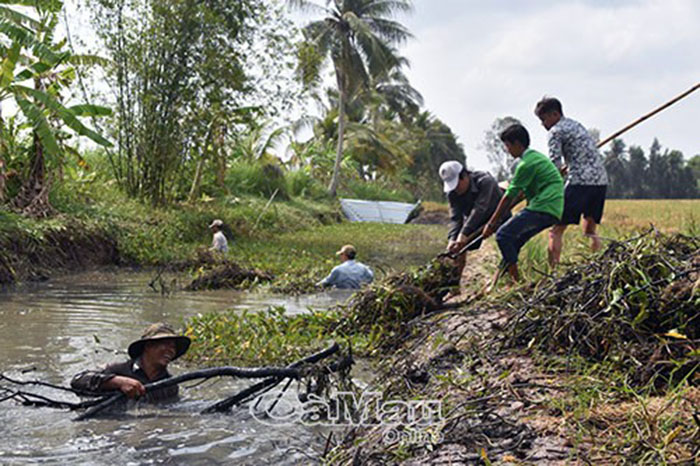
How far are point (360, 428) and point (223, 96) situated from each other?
17.3 m

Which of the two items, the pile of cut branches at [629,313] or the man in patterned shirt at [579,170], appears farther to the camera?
the man in patterned shirt at [579,170]

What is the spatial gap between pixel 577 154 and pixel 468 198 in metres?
1.28

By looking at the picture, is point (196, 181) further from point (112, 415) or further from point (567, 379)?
point (567, 379)

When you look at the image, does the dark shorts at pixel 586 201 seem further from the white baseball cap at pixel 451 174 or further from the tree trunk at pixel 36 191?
the tree trunk at pixel 36 191

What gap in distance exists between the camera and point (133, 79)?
18906 mm

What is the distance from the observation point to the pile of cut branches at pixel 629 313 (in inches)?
154

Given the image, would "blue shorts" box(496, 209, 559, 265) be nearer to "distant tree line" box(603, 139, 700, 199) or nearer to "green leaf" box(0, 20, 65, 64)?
"green leaf" box(0, 20, 65, 64)

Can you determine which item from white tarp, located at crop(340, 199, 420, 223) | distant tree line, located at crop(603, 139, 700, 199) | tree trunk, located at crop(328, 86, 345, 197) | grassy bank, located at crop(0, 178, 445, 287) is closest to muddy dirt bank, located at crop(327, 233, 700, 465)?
grassy bank, located at crop(0, 178, 445, 287)

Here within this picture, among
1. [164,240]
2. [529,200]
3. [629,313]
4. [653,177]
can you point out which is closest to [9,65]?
[164,240]

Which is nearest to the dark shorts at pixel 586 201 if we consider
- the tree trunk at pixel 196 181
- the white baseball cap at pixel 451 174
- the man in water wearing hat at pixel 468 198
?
the man in water wearing hat at pixel 468 198

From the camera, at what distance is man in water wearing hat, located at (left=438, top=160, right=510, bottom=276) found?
8.09 meters

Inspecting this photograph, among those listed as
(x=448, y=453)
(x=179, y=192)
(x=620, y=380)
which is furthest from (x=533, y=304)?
(x=179, y=192)

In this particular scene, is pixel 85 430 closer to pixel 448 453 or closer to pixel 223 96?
pixel 448 453

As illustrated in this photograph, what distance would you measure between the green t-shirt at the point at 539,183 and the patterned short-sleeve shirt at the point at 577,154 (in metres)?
0.56
